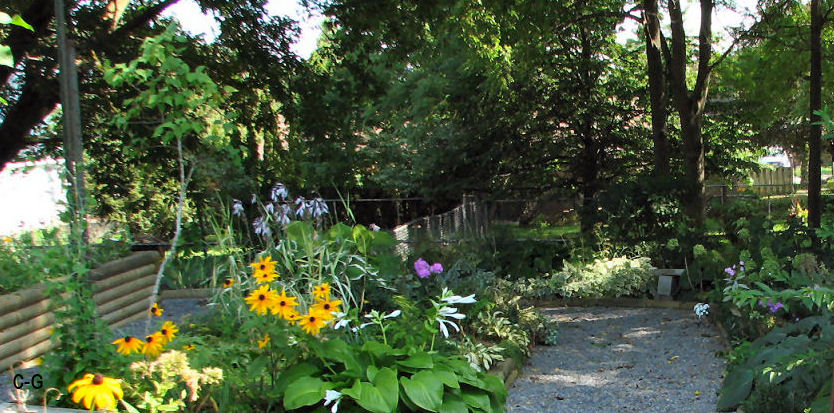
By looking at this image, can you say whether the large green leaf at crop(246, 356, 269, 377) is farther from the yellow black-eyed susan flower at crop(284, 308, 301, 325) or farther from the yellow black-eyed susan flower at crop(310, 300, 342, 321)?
the yellow black-eyed susan flower at crop(310, 300, 342, 321)

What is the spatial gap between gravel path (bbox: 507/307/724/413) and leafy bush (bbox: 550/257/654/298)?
0.51 metres

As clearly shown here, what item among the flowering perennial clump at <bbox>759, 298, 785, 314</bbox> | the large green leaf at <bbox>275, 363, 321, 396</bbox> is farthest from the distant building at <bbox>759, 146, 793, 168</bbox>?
the large green leaf at <bbox>275, 363, 321, 396</bbox>

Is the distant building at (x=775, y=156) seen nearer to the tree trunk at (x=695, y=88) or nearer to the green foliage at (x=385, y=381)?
the tree trunk at (x=695, y=88)

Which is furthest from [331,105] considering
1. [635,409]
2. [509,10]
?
[635,409]

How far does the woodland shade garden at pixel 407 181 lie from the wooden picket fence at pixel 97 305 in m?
0.32

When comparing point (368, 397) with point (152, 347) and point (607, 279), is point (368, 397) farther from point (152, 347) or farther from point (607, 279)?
point (607, 279)

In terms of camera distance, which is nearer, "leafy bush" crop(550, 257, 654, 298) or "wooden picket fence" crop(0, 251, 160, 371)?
"wooden picket fence" crop(0, 251, 160, 371)

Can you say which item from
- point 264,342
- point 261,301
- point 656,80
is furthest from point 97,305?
point 656,80

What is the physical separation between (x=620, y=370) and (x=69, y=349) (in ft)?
12.7

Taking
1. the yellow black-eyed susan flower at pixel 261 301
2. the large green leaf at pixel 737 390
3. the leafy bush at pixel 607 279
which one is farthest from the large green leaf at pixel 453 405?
the leafy bush at pixel 607 279

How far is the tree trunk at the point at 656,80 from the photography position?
33.3 feet

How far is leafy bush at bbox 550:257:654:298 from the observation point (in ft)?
25.8

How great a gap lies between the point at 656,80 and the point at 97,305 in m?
8.30

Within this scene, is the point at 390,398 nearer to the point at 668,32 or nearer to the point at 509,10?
the point at 509,10
